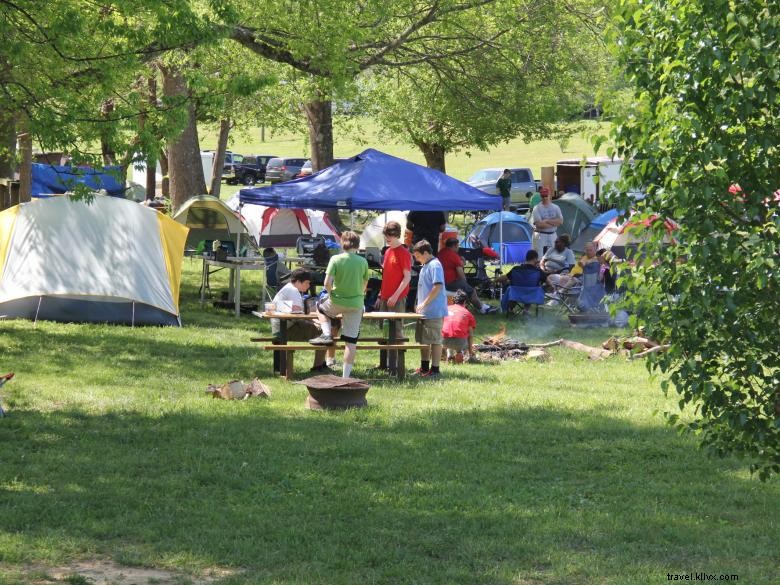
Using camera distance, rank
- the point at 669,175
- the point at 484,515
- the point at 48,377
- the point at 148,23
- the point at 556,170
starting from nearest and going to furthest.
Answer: the point at 669,175
the point at 484,515
the point at 48,377
the point at 148,23
the point at 556,170

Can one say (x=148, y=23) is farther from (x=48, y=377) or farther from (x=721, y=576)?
(x=721, y=576)

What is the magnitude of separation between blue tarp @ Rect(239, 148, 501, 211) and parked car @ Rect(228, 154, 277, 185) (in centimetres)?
3906

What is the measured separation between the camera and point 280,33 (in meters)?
16.8

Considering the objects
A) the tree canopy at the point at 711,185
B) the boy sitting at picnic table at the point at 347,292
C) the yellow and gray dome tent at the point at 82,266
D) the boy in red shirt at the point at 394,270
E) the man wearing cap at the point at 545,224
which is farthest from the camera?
the man wearing cap at the point at 545,224

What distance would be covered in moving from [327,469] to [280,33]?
10.1m

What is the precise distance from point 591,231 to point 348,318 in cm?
1759

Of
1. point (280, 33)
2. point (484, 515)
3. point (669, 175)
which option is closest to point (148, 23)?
point (280, 33)

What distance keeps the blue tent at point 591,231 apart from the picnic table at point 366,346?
1579 centimetres

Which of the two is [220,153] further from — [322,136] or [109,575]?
[109,575]

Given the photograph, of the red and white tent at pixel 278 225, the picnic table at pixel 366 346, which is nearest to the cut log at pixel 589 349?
the picnic table at pixel 366 346

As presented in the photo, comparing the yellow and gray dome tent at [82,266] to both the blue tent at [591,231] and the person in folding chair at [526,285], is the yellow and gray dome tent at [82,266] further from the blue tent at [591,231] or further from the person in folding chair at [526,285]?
the blue tent at [591,231]

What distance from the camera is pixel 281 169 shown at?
55281mm

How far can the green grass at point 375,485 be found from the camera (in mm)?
6258

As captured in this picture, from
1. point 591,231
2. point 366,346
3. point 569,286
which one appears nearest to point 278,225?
point 591,231
